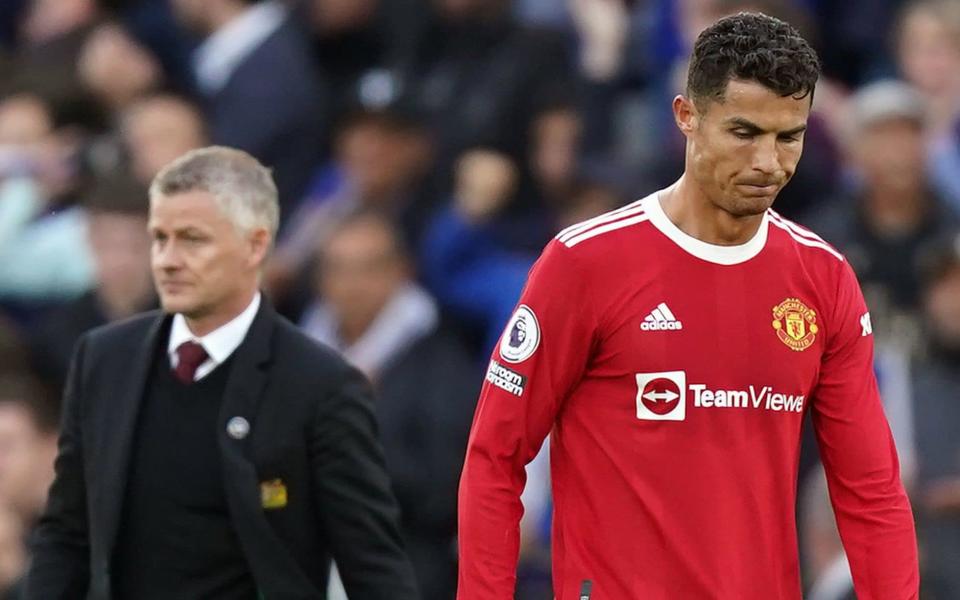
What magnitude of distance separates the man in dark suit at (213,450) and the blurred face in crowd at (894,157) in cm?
381

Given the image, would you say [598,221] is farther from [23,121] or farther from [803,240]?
[23,121]

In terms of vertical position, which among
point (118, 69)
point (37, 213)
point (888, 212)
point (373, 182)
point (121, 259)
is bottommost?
point (121, 259)

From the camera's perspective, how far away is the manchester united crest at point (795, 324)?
4953mm

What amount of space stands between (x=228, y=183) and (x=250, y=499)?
880 mm

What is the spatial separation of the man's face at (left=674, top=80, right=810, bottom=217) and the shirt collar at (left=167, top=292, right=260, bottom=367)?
5.07 ft

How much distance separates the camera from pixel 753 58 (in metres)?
4.73

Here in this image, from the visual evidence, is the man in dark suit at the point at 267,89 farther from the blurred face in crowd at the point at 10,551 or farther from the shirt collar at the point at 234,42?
the blurred face in crowd at the point at 10,551

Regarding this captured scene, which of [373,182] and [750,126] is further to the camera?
[373,182]

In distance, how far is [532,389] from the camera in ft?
16.2

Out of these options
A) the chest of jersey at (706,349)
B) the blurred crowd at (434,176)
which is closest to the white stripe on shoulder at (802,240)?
the chest of jersey at (706,349)

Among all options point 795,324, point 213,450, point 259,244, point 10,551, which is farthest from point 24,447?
point 795,324

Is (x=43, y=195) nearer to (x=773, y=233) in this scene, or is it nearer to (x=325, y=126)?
→ (x=325, y=126)

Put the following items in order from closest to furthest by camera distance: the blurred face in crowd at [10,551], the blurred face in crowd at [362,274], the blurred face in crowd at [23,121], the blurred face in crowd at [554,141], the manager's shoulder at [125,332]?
the manager's shoulder at [125,332] → the blurred face in crowd at [10,551] → the blurred face in crowd at [362,274] → the blurred face in crowd at [554,141] → the blurred face in crowd at [23,121]

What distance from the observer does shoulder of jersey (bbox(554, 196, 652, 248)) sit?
4.96m
